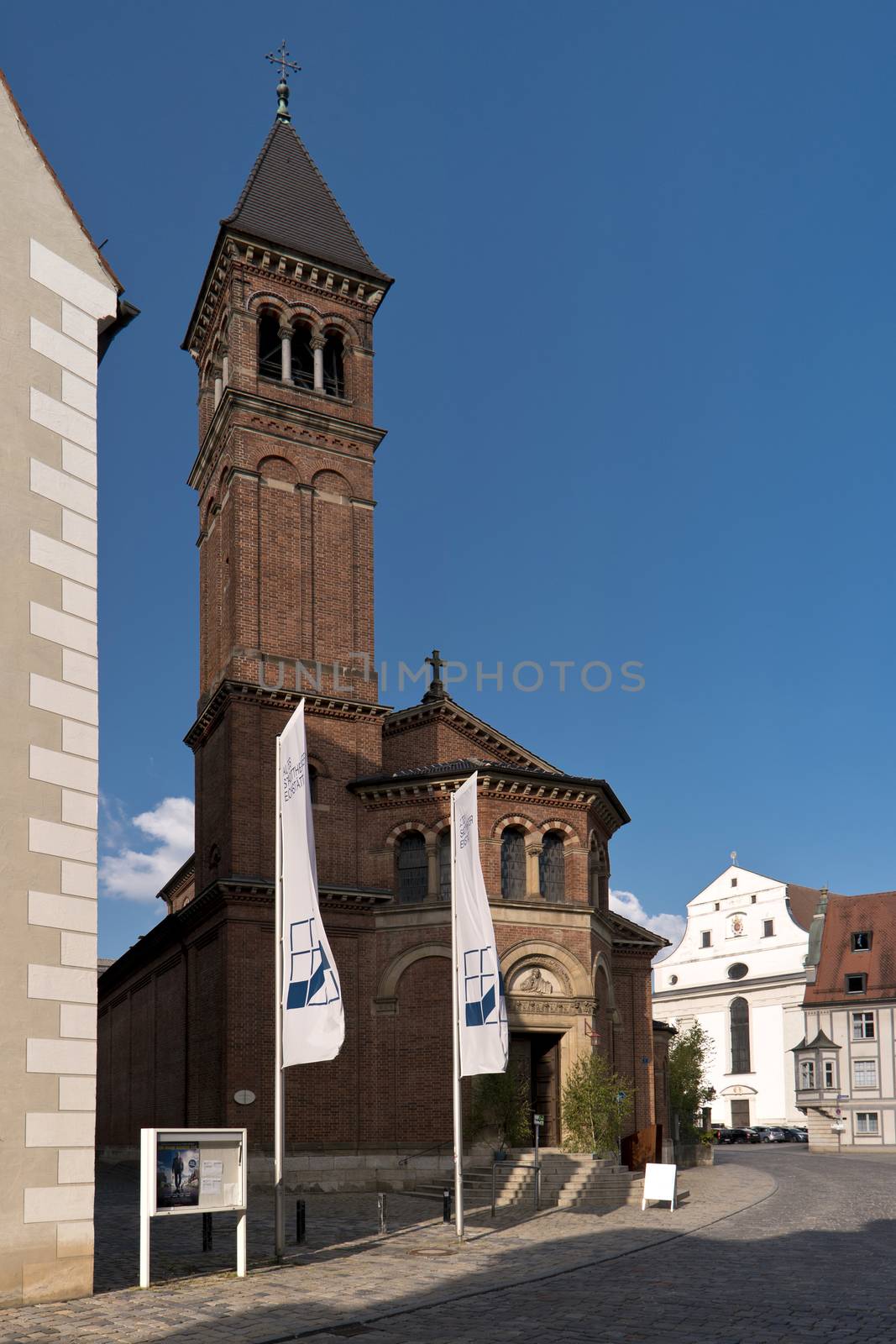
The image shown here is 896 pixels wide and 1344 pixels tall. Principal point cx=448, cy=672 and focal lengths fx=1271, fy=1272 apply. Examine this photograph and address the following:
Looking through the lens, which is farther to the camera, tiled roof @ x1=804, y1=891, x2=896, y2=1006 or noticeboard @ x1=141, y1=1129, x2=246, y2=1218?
tiled roof @ x1=804, y1=891, x2=896, y2=1006

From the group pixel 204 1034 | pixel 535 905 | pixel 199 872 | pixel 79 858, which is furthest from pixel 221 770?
pixel 79 858

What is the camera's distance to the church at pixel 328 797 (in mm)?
36250

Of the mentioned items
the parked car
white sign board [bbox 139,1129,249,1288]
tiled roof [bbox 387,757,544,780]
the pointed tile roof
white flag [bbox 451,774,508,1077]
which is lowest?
the parked car

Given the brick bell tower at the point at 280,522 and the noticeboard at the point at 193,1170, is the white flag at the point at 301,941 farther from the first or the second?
the brick bell tower at the point at 280,522

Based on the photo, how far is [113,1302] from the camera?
51.9 ft

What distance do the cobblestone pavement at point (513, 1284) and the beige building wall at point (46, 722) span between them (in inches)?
55.8

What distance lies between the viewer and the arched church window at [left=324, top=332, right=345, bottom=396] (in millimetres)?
43406

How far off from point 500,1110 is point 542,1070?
11.2 ft

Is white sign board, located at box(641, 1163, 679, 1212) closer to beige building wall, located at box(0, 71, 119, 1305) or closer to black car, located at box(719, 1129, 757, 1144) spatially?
beige building wall, located at box(0, 71, 119, 1305)

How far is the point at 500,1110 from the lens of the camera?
34562 millimetres

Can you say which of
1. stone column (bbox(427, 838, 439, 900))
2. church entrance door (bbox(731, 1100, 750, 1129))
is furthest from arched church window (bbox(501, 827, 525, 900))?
church entrance door (bbox(731, 1100, 750, 1129))

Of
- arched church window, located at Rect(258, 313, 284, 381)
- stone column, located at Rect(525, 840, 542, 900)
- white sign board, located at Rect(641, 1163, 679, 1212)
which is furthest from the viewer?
Answer: arched church window, located at Rect(258, 313, 284, 381)

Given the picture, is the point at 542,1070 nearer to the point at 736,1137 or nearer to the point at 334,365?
the point at 334,365

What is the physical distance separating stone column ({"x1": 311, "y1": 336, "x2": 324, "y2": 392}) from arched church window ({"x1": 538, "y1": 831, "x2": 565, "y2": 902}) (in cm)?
1670
